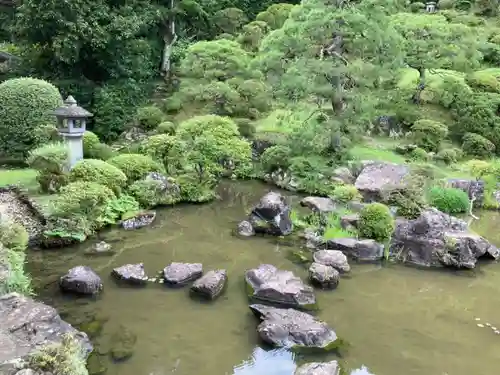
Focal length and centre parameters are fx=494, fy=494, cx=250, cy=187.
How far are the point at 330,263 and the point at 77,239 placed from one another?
17.6ft

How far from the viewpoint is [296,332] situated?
23.9 ft

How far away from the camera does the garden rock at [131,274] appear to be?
886 centimetres

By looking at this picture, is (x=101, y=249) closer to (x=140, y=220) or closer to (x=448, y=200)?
(x=140, y=220)

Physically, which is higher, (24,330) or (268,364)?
(24,330)

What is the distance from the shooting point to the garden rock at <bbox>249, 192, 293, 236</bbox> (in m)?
11.7

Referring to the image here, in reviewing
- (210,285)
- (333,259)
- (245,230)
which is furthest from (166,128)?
(210,285)

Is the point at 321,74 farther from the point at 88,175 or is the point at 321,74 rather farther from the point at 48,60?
the point at 48,60

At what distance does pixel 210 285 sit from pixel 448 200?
8.29m

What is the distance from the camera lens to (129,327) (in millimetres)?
7438

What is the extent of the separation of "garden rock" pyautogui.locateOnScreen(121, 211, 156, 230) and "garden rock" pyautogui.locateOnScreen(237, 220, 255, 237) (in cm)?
223

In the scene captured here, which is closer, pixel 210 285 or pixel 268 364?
pixel 268 364

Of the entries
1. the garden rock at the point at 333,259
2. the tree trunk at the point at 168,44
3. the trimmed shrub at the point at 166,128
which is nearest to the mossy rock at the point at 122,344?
the garden rock at the point at 333,259

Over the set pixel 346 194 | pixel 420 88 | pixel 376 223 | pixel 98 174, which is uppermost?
pixel 420 88

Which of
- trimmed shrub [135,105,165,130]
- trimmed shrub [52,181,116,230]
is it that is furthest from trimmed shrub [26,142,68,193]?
trimmed shrub [135,105,165,130]
